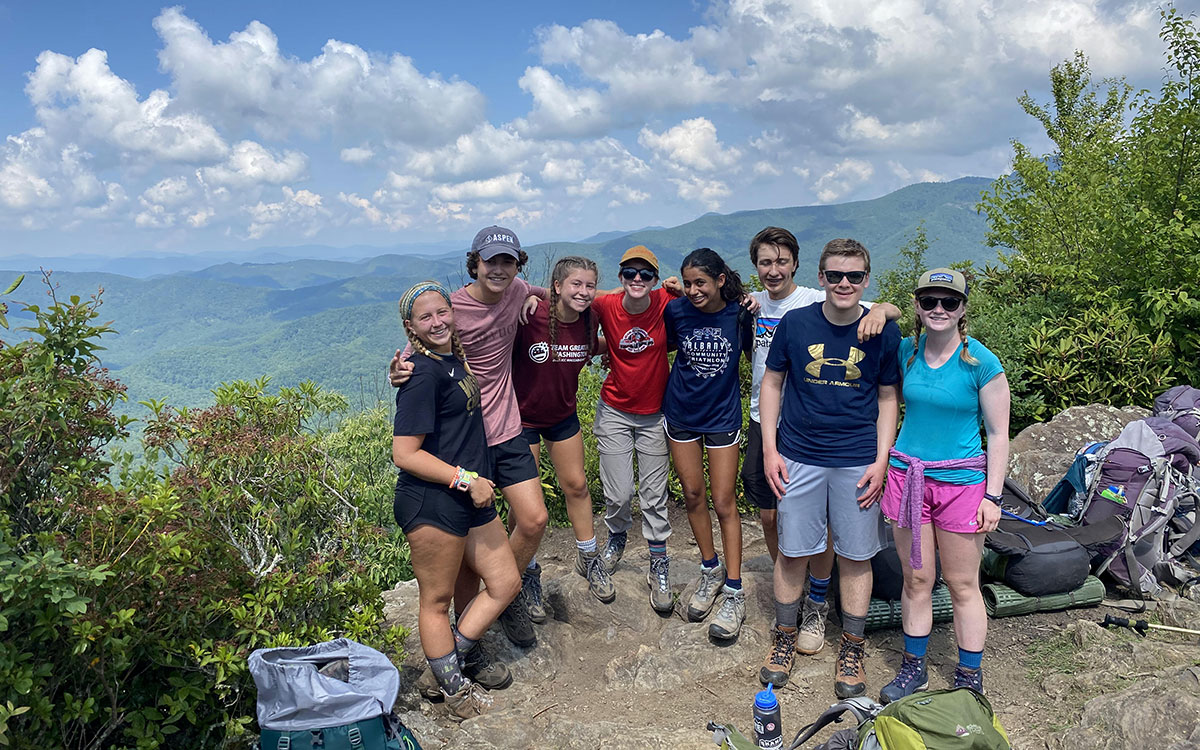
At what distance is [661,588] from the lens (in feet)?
17.3

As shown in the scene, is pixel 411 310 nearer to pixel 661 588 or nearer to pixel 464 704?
pixel 464 704

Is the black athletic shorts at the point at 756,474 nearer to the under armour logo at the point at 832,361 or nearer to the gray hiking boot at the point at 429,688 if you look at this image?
the under armour logo at the point at 832,361

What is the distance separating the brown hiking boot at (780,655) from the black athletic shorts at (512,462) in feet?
6.01

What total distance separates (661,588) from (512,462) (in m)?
1.66

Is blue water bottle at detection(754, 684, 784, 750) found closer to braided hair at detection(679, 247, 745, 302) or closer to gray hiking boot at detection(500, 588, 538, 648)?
gray hiking boot at detection(500, 588, 538, 648)

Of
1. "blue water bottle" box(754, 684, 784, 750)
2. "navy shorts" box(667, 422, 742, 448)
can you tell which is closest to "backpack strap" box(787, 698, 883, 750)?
"blue water bottle" box(754, 684, 784, 750)

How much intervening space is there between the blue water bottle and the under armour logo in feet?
5.51

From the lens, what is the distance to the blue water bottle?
11.7 ft

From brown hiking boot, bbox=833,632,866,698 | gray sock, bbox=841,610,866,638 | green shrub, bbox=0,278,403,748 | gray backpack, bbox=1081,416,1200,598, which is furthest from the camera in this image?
gray backpack, bbox=1081,416,1200,598

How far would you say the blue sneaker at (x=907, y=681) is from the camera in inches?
158

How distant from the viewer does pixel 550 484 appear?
8070 millimetres

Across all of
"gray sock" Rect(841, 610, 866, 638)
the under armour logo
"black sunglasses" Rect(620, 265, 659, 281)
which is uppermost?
"black sunglasses" Rect(620, 265, 659, 281)

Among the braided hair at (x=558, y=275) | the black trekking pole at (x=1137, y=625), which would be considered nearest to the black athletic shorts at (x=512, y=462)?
the braided hair at (x=558, y=275)

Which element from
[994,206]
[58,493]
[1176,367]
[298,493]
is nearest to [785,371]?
[298,493]
